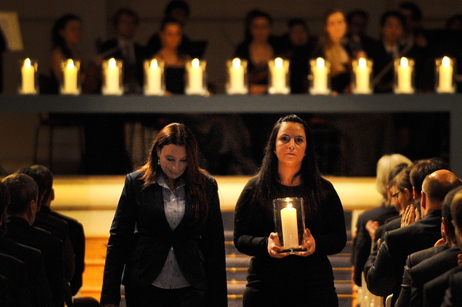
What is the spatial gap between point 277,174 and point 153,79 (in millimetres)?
3652

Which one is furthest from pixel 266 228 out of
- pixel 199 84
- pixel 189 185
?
pixel 199 84

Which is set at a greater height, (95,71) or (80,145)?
(95,71)

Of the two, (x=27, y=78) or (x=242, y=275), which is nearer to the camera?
(x=242, y=275)

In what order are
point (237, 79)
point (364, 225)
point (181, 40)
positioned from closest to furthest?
A: point (364, 225), point (237, 79), point (181, 40)

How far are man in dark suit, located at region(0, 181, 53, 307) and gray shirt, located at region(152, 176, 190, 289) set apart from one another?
579 millimetres

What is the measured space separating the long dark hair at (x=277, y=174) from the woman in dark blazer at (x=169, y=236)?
240 millimetres

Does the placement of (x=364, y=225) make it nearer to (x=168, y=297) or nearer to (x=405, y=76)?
(x=168, y=297)

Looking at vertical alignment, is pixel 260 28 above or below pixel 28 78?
above

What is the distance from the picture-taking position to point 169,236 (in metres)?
4.77

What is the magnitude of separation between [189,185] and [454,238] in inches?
58.5

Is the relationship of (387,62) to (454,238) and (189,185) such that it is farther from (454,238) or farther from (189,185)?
(454,238)

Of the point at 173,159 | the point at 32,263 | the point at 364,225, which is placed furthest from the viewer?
the point at 364,225

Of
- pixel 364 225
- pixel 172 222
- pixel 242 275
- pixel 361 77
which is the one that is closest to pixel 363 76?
pixel 361 77

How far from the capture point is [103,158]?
855 cm
